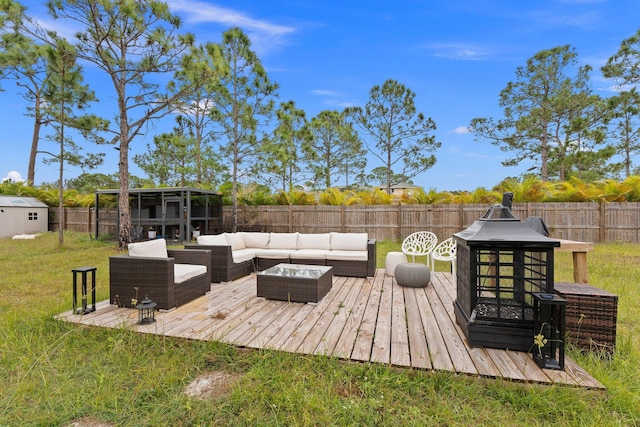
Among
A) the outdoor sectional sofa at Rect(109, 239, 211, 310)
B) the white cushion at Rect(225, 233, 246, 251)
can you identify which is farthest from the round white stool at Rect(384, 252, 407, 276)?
the outdoor sectional sofa at Rect(109, 239, 211, 310)

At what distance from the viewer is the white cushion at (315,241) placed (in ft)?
18.6

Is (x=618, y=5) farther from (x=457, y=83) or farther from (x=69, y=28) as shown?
(x=69, y=28)

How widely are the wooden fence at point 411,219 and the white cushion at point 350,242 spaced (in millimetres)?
6005

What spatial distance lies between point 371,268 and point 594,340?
3.01m

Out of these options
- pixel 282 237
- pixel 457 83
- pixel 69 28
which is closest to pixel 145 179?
pixel 69 28

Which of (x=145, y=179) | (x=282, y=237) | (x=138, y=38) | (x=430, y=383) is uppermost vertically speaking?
(x=138, y=38)

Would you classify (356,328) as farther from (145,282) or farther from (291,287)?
(145,282)

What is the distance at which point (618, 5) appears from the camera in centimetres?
621

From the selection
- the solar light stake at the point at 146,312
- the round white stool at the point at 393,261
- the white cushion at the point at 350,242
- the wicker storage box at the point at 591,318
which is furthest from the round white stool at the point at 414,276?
the solar light stake at the point at 146,312

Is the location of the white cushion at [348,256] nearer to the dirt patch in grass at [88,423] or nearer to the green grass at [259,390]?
the green grass at [259,390]

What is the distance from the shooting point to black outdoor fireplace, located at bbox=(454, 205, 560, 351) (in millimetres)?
→ 2188

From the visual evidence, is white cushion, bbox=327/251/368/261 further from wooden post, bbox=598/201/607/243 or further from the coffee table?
wooden post, bbox=598/201/607/243

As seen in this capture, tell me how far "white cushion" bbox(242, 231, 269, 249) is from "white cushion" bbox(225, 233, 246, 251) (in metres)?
0.14

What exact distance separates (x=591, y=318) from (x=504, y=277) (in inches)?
30.4
